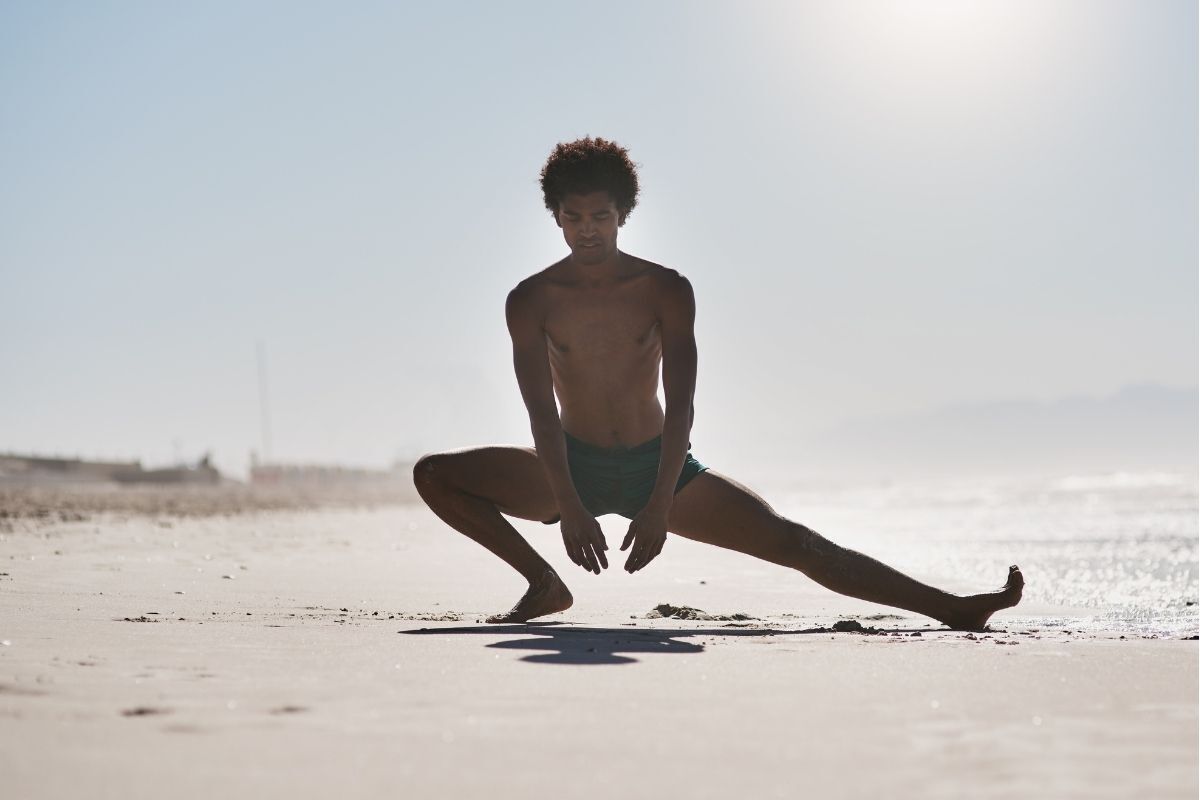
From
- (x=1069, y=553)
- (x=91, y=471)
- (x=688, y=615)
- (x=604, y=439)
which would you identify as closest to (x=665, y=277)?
(x=604, y=439)

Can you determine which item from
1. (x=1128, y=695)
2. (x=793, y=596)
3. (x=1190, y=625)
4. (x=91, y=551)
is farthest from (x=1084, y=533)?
(x=1128, y=695)

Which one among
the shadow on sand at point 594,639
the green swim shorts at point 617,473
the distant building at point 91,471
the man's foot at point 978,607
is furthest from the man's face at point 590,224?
the distant building at point 91,471

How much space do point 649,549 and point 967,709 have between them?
176cm

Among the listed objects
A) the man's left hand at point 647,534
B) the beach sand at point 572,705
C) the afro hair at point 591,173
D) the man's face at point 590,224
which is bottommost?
the beach sand at point 572,705

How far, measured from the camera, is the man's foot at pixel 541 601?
4586mm

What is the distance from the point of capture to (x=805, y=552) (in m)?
4.66

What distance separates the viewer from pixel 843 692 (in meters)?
2.85

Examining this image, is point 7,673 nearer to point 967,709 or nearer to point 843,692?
point 843,692

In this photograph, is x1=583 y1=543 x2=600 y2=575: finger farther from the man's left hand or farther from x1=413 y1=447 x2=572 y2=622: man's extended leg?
x1=413 y1=447 x2=572 y2=622: man's extended leg

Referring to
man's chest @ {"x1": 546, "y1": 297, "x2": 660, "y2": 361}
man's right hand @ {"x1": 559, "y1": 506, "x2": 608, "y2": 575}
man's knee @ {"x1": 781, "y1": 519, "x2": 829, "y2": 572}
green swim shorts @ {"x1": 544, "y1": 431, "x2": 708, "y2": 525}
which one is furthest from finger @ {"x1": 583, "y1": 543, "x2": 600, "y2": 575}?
man's chest @ {"x1": 546, "y1": 297, "x2": 660, "y2": 361}

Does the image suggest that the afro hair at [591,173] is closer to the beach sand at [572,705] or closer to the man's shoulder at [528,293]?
the man's shoulder at [528,293]

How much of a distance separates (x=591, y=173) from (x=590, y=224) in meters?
0.18

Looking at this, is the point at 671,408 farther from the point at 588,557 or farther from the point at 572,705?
the point at 572,705

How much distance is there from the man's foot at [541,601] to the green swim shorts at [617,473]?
0.31 meters
